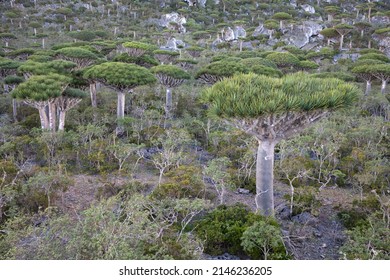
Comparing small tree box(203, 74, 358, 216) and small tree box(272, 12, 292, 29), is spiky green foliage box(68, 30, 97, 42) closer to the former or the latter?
small tree box(272, 12, 292, 29)

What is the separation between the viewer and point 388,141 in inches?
549

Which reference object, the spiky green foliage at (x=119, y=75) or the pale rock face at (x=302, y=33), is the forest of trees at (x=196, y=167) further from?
the pale rock face at (x=302, y=33)

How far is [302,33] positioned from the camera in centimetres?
4197

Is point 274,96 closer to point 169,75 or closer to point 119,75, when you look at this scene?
point 119,75

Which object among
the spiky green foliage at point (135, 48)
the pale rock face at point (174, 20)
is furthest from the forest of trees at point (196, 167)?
the pale rock face at point (174, 20)

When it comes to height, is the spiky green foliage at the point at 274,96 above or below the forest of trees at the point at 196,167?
above

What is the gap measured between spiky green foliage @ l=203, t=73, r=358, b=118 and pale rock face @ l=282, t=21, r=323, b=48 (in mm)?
37168

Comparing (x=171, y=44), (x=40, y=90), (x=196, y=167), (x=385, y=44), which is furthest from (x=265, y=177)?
(x=385, y=44)

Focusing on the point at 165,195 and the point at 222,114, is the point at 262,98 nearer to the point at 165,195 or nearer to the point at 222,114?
the point at 222,114

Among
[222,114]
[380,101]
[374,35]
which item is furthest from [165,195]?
[374,35]

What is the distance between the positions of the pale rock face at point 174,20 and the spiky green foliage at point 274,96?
152ft

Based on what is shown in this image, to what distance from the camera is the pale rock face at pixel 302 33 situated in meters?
41.4

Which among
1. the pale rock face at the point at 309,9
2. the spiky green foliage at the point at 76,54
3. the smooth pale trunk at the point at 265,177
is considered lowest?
the smooth pale trunk at the point at 265,177

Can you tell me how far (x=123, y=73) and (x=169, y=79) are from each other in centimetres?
456
